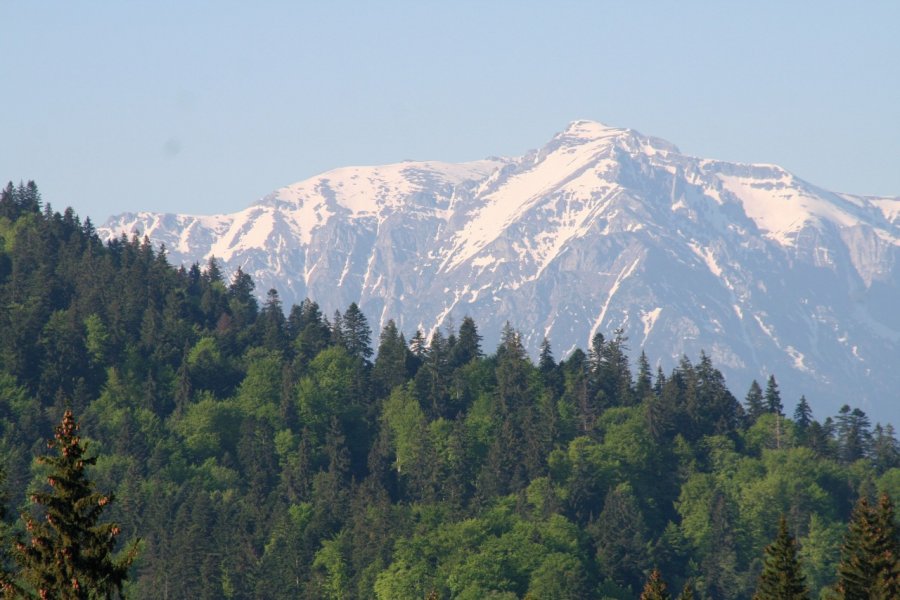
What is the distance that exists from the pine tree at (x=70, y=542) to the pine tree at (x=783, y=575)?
32.9m

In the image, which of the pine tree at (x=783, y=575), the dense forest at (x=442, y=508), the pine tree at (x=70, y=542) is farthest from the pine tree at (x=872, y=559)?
the dense forest at (x=442, y=508)

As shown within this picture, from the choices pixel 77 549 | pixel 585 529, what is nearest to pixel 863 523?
pixel 77 549

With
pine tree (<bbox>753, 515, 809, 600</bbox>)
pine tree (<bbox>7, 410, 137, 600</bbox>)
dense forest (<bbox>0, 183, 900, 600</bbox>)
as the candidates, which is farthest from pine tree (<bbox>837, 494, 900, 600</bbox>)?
dense forest (<bbox>0, 183, 900, 600</bbox>)

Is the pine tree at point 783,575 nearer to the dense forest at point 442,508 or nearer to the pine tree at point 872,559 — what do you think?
the pine tree at point 872,559

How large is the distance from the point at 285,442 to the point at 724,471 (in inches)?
1981

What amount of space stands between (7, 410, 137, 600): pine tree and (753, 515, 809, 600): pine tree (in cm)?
3286

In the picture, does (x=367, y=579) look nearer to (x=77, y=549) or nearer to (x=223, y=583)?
(x=223, y=583)

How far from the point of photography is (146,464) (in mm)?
190500

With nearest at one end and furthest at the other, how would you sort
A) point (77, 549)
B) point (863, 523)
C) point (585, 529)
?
1. point (77, 549)
2. point (863, 523)
3. point (585, 529)

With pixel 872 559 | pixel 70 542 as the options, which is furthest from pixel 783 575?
pixel 70 542

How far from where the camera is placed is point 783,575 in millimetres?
63906

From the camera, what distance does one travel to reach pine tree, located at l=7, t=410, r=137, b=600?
120 ft

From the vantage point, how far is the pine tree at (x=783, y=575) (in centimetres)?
6316

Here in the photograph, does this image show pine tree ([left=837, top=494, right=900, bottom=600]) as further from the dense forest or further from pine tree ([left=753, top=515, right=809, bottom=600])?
the dense forest
